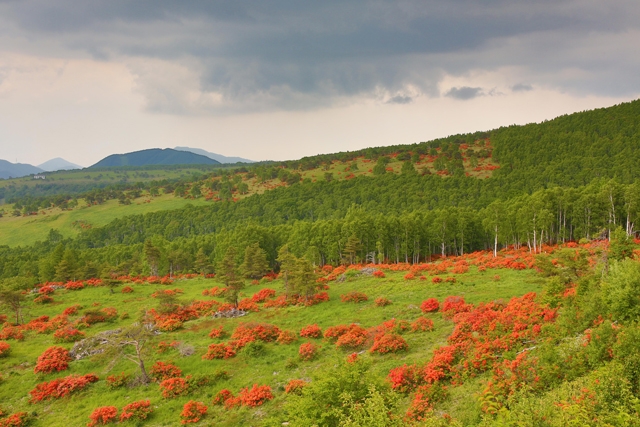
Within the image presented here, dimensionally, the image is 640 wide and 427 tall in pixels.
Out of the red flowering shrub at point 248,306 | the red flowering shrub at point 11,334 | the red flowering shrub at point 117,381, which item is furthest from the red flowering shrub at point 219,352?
the red flowering shrub at point 11,334

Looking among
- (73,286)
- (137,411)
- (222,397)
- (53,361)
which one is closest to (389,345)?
(222,397)

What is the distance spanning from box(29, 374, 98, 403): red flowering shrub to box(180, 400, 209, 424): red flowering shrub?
1198 centimetres

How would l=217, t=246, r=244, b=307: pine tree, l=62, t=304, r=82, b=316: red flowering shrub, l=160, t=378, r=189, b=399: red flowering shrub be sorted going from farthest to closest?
l=62, t=304, r=82, b=316: red flowering shrub, l=217, t=246, r=244, b=307: pine tree, l=160, t=378, r=189, b=399: red flowering shrub

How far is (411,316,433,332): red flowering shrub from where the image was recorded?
33.9m

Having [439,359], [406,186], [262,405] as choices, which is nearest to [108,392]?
[262,405]

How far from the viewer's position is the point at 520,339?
2441cm

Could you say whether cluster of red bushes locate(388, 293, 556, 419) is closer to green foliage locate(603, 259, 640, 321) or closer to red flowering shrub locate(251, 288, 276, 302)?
green foliage locate(603, 259, 640, 321)

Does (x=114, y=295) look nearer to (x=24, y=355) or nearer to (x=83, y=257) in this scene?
(x=24, y=355)

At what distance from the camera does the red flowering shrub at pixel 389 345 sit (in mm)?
30078

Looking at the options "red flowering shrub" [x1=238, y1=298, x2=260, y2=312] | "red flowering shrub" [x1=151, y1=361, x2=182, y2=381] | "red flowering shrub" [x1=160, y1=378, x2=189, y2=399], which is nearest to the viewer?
"red flowering shrub" [x1=160, y1=378, x2=189, y2=399]

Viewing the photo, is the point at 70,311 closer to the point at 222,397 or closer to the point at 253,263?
the point at 253,263

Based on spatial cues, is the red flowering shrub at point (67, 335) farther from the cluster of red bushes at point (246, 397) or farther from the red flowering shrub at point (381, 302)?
the red flowering shrub at point (381, 302)

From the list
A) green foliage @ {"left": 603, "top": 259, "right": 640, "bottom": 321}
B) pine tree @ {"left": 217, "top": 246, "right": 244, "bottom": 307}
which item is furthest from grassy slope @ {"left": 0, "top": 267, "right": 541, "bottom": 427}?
green foliage @ {"left": 603, "top": 259, "right": 640, "bottom": 321}

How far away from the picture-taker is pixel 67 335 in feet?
139
